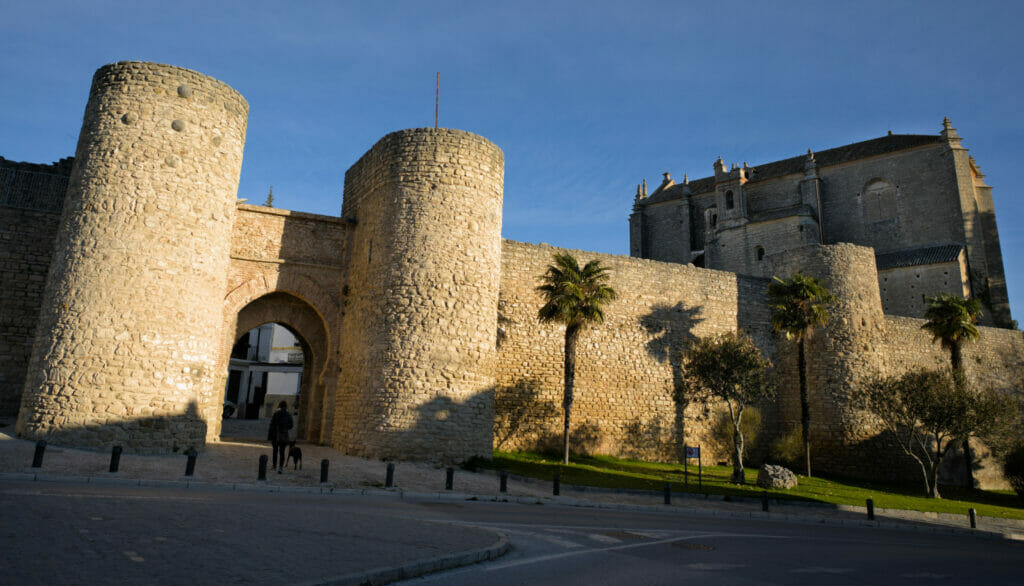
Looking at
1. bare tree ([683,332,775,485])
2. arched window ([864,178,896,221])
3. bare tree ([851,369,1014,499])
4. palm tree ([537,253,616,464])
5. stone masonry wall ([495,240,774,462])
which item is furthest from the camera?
arched window ([864,178,896,221])

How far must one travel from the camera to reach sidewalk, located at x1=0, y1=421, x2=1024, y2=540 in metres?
11.0

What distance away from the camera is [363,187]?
19516 millimetres

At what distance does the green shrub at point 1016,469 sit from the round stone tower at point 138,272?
→ 96.6ft

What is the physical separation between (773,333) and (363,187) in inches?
732

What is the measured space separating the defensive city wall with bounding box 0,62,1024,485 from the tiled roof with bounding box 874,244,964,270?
2342 cm

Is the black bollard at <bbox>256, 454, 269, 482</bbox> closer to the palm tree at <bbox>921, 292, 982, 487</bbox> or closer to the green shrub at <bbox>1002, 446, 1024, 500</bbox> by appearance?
the palm tree at <bbox>921, 292, 982, 487</bbox>

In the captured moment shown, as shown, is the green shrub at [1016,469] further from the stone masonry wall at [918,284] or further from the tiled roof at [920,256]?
the tiled roof at [920,256]

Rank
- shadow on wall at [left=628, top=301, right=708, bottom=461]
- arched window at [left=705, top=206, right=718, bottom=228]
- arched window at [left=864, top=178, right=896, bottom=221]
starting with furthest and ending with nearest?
arched window at [left=705, top=206, right=718, bottom=228] < arched window at [left=864, top=178, right=896, bottom=221] < shadow on wall at [left=628, top=301, right=708, bottom=461]

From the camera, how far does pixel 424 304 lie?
16.8 m

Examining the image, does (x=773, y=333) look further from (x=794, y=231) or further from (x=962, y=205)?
(x=962, y=205)

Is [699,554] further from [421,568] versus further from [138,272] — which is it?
[138,272]

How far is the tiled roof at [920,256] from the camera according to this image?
4200 centimetres

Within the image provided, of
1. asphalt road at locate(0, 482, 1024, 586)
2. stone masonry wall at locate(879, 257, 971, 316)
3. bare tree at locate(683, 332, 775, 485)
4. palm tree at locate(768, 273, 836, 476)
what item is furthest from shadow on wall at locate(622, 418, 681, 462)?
stone masonry wall at locate(879, 257, 971, 316)

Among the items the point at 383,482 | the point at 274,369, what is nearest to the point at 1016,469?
the point at 383,482
